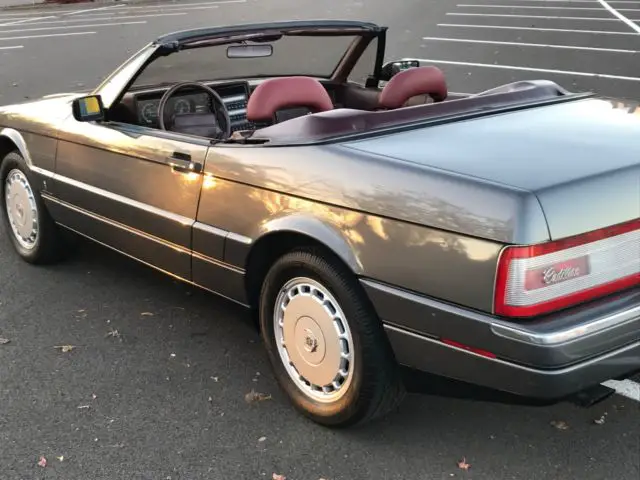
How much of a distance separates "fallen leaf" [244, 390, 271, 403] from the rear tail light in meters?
1.40

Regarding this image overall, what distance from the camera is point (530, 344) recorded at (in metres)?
2.34

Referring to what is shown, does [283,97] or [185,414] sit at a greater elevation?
[283,97]

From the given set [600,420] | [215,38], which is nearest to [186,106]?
[215,38]

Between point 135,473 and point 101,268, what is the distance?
233 centimetres

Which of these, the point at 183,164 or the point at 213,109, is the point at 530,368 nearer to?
the point at 183,164

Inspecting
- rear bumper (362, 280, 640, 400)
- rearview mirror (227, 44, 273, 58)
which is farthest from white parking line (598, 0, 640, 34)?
rear bumper (362, 280, 640, 400)

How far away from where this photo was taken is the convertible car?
2.41 m

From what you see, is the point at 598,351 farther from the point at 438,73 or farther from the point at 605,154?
the point at 438,73

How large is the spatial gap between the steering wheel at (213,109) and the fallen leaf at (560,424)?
2.17 metres

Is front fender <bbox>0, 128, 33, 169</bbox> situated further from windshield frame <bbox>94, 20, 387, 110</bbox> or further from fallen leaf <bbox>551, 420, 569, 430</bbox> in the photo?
fallen leaf <bbox>551, 420, 569, 430</bbox>

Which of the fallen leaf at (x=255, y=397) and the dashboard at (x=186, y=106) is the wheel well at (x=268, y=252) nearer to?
the fallen leaf at (x=255, y=397)

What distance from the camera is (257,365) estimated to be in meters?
3.75

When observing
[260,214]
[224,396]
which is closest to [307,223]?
[260,214]

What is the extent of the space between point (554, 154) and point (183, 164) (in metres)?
1.66
